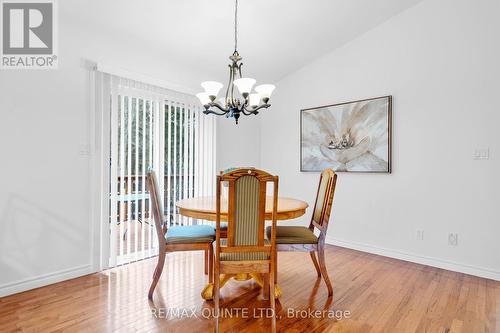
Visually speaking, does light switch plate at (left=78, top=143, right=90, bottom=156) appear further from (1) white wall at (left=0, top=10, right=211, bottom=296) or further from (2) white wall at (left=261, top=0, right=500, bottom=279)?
(2) white wall at (left=261, top=0, right=500, bottom=279)

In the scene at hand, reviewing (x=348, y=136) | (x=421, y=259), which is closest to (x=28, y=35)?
(x=348, y=136)

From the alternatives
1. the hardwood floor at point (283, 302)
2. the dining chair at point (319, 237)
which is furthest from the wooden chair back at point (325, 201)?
the hardwood floor at point (283, 302)

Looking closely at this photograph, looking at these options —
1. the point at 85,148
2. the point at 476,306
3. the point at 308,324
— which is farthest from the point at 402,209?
the point at 85,148

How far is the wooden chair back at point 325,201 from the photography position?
2.37 m

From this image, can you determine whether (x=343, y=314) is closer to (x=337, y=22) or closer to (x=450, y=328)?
(x=450, y=328)

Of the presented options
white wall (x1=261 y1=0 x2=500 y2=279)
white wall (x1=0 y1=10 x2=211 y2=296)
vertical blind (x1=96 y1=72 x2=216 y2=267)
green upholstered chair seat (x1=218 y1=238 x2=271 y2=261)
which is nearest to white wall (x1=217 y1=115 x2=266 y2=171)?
vertical blind (x1=96 y1=72 x2=216 y2=267)

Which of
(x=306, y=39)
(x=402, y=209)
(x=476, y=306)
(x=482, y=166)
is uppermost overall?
(x=306, y=39)

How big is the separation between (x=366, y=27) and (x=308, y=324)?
11.2 feet

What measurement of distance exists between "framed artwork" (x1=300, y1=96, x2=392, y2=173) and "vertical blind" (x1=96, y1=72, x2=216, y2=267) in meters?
1.51

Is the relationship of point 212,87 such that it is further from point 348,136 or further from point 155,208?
point 348,136

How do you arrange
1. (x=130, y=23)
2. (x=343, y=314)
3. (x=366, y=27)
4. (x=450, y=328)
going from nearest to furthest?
1. (x=450, y=328)
2. (x=343, y=314)
3. (x=130, y=23)
4. (x=366, y=27)

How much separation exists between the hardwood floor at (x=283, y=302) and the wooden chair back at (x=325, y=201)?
1.91 ft

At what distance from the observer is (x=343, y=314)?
6.77 feet

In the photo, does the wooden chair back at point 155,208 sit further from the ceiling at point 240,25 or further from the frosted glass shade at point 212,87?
the ceiling at point 240,25
